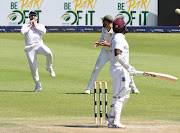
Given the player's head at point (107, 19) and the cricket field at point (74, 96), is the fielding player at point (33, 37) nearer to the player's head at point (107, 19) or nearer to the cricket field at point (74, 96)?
the cricket field at point (74, 96)

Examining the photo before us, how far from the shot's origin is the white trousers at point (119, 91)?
10.9 metres

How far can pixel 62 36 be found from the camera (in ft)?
162

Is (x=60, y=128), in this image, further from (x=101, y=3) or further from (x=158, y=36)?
(x=101, y=3)

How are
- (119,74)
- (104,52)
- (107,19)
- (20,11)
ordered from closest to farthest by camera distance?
1. (119,74)
2. (107,19)
3. (104,52)
4. (20,11)

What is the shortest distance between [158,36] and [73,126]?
125ft

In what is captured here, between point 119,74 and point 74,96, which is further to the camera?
point 74,96

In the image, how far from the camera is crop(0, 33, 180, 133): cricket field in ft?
37.1

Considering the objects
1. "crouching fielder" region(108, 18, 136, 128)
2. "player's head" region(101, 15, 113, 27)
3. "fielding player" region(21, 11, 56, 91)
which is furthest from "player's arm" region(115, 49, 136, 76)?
"fielding player" region(21, 11, 56, 91)

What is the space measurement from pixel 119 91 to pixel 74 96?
253 inches

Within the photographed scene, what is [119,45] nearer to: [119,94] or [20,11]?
[119,94]

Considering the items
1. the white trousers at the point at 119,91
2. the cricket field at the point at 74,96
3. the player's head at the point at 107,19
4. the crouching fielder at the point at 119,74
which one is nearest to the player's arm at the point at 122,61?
the crouching fielder at the point at 119,74

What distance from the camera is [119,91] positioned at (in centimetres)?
1095

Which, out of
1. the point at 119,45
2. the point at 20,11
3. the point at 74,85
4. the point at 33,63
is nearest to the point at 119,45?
the point at 119,45

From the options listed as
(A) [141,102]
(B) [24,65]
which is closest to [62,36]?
(B) [24,65]
